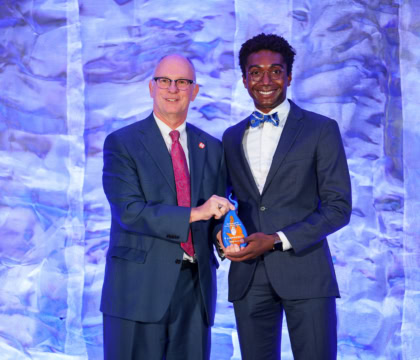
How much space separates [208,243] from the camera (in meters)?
2.14

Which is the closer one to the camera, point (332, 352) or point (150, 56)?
point (332, 352)

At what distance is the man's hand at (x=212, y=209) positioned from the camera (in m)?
1.93

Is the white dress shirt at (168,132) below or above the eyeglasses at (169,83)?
below

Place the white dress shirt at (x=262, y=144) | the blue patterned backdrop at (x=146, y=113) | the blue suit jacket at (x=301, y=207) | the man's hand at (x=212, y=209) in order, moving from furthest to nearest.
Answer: the blue patterned backdrop at (x=146, y=113) < the white dress shirt at (x=262, y=144) < the blue suit jacket at (x=301, y=207) < the man's hand at (x=212, y=209)

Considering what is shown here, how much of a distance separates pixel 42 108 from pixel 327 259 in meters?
2.04

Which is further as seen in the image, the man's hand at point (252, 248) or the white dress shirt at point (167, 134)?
the white dress shirt at point (167, 134)

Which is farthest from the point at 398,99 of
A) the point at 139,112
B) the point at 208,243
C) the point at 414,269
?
the point at 208,243

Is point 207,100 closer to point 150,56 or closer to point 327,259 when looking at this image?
point 150,56

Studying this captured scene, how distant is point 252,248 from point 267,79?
2.29 ft

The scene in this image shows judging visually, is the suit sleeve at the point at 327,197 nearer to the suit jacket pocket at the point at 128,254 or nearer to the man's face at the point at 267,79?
the man's face at the point at 267,79

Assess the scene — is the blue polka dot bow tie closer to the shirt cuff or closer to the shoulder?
the shoulder

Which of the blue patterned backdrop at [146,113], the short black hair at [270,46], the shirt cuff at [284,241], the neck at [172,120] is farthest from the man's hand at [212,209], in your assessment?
the blue patterned backdrop at [146,113]

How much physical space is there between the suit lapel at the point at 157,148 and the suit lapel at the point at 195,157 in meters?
0.08

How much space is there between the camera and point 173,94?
7.10ft
